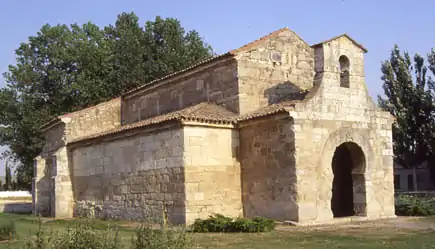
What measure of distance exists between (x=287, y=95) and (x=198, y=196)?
5.08 m

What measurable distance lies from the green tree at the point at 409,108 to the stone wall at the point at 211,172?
52.5ft

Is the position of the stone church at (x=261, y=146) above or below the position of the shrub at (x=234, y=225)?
above

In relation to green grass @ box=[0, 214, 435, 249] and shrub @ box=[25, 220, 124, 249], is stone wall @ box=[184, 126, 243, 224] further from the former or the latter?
shrub @ box=[25, 220, 124, 249]

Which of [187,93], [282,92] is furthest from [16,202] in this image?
[282,92]

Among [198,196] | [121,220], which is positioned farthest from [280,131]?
[121,220]

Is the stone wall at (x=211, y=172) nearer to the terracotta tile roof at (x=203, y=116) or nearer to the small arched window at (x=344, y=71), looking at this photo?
the terracotta tile roof at (x=203, y=116)

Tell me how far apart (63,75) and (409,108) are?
20.2 m

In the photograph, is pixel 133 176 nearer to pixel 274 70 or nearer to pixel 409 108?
pixel 274 70

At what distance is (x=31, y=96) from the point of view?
98.7ft

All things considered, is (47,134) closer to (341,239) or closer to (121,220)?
(121,220)

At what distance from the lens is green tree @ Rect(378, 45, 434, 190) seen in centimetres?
2881

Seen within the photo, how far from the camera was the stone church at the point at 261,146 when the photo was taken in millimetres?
14406

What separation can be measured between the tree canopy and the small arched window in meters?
16.5

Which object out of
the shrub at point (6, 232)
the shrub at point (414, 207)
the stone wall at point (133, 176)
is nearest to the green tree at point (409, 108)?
the shrub at point (414, 207)
